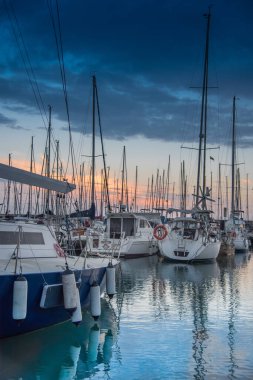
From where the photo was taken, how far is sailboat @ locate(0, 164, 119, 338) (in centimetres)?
1173

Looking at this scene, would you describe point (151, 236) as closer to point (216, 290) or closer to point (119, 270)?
point (119, 270)

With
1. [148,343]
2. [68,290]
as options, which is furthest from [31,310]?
[148,343]

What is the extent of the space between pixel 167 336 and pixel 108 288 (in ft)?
11.8

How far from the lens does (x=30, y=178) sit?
14750 mm

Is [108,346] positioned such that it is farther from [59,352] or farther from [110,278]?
[110,278]

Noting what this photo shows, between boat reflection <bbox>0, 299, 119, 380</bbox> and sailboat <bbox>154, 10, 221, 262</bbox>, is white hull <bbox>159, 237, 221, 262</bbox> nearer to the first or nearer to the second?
sailboat <bbox>154, 10, 221, 262</bbox>

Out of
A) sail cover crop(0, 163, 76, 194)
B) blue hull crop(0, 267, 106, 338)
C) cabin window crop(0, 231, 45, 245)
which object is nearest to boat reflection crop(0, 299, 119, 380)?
blue hull crop(0, 267, 106, 338)

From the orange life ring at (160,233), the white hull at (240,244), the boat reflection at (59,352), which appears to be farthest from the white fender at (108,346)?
the white hull at (240,244)

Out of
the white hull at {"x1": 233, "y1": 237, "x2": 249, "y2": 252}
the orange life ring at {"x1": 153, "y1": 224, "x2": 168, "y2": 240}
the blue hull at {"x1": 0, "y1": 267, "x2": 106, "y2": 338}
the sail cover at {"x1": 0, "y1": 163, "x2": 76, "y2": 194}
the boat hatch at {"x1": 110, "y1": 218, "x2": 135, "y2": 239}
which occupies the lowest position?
the blue hull at {"x1": 0, "y1": 267, "x2": 106, "y2": 338}

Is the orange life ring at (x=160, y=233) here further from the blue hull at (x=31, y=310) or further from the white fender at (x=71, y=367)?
the white fender at (x=71, y=367)

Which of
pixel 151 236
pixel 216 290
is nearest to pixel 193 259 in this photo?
pixel 151 236

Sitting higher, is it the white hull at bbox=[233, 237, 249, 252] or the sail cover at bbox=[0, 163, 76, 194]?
the sail cover at bbox=[0, 163, 76, 194]

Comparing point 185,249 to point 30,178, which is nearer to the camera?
point 30,178

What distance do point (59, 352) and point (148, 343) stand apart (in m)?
2.22
